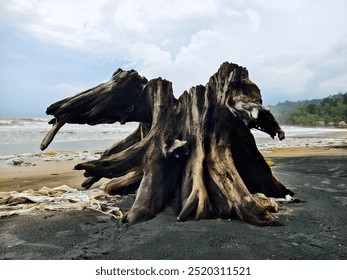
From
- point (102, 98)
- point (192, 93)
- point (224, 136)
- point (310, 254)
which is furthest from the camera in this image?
point (102, 98)

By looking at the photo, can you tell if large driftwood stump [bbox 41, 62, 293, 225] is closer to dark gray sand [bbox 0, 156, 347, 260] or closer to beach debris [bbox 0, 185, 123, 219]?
dark gray sand [bbox 0, 156, 347, 260]

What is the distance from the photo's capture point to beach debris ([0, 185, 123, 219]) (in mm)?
4601

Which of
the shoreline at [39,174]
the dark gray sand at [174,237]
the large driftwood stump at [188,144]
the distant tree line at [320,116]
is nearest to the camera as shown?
the dark gray sand at [174,237]

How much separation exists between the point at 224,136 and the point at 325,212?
1.75 metres

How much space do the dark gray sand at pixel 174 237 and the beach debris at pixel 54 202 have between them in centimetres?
19

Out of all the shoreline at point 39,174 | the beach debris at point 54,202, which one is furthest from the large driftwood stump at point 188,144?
the shoreline at point 39,174

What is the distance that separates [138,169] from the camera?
5.27m

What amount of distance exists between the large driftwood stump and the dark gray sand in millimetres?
308

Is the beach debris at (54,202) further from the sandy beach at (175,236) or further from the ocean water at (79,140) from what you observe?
the ocean water at (79,140)

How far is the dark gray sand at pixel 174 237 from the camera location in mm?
3010

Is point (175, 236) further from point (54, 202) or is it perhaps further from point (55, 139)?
point (55, 139)
